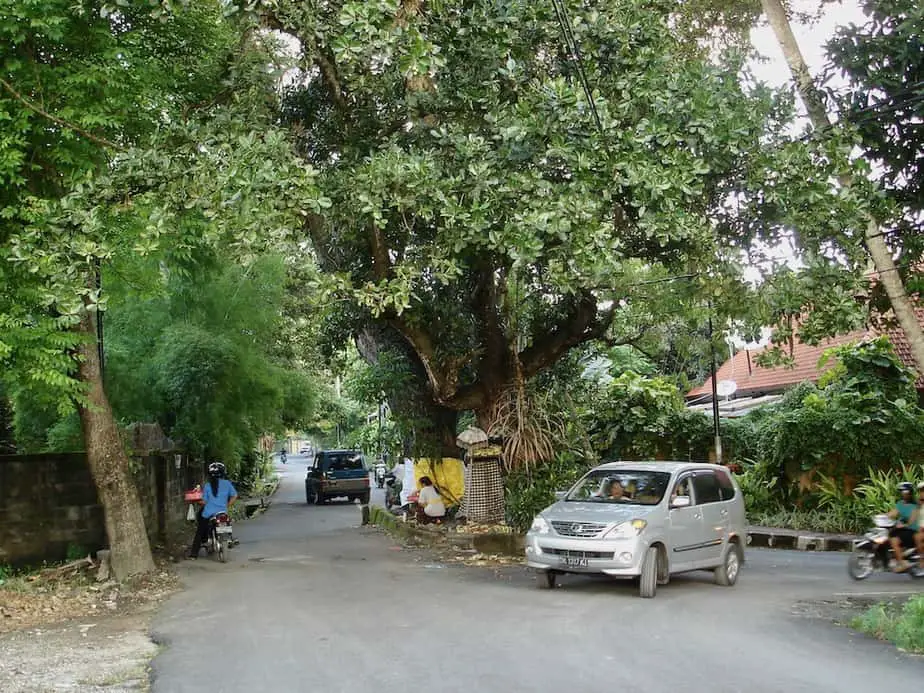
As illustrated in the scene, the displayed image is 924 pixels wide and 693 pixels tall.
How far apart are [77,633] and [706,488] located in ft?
26.9

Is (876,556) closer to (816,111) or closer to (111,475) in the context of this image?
(816,111)

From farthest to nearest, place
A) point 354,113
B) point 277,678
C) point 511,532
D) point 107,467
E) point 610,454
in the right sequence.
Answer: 1. point 610,454
2. point 511,532
3. point 354,113
4. point 107,467
5. point 277,678

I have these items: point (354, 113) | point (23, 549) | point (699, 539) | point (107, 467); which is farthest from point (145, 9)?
point (699, 539)

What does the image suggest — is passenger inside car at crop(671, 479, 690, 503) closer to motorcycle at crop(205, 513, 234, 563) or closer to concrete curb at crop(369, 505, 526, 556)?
concrete curb at crop(369, 505, 526, 556)

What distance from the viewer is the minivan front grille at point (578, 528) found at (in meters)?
11.9

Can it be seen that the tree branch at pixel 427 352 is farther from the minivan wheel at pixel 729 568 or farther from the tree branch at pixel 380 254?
the minivan wheel at pixel 729 568

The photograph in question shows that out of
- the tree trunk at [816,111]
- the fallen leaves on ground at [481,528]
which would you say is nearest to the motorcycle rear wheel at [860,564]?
the tree trunk at [816,111]

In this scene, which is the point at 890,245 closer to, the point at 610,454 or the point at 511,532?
the point at 511,532

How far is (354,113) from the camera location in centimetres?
1519

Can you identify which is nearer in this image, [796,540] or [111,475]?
[111,475]

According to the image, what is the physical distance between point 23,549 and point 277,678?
827 centimetres

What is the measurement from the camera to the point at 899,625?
8812 millimetres

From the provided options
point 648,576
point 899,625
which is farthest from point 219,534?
point 899,625

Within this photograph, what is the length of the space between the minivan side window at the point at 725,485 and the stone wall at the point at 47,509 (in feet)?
31.5
